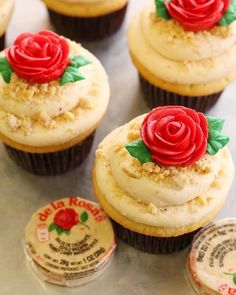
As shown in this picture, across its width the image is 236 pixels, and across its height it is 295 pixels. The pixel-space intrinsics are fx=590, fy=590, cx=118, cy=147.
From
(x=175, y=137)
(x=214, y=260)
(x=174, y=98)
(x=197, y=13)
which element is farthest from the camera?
(x=174, y=98)

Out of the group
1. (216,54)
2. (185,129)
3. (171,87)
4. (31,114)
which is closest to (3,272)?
(31,114)

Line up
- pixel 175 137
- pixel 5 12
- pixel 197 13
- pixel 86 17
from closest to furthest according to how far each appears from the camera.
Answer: pixel 175 137 < pixel 197 13 < pixel 5 12 < pixel 86 17

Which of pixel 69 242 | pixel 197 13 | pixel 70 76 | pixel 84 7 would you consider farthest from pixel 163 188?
pixel 84 7

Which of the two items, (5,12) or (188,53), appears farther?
(5,12)

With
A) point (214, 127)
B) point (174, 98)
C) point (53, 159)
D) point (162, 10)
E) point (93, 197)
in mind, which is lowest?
point (93, 197)

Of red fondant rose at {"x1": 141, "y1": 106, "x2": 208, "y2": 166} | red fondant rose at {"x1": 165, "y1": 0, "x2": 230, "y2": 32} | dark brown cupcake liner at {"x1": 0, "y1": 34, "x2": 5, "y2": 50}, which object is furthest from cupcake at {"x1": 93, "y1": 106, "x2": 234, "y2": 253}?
dark brown cupcake liner at {"x1": 0, "y1": 34, "x2": 5, "y2": 50}

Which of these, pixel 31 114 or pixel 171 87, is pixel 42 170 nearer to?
pixel 31 114

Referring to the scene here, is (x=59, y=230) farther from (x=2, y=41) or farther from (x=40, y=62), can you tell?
(x=2, y=41)
